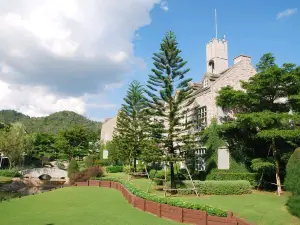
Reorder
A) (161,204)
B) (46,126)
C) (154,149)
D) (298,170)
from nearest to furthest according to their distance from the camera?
1. (298,170)
2. (161,204)
3. (154,149)
4. (46,126)

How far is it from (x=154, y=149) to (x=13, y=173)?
2735 cm

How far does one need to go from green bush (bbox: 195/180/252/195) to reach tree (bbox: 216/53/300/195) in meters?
1.97

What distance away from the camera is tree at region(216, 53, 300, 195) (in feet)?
51.1

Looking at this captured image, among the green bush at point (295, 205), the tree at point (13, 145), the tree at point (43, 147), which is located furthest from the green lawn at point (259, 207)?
the tree at point (43, 147)

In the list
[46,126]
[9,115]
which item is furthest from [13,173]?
[9,115]

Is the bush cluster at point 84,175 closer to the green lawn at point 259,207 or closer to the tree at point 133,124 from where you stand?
the tree at point 133,124

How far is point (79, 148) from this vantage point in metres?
45.3

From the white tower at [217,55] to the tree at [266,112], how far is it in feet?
32.5

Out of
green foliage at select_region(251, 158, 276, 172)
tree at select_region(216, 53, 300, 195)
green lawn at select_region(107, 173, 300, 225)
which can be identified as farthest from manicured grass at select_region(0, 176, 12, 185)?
green foliage at select_region(251, 158, 276, 172)

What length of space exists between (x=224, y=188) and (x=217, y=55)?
1679 centimetres

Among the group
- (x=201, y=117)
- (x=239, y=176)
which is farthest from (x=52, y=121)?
(x=239, y=176)

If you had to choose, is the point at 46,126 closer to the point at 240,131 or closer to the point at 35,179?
the point at 35,179

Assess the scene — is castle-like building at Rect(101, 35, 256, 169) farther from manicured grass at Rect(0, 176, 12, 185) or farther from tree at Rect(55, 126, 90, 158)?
tree at Rect(55, 126, 90, 158)

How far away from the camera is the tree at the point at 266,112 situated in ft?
51.1
